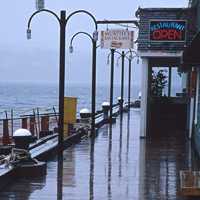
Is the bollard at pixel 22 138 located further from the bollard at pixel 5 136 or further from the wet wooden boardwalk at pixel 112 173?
the bollard at pixel 5 136

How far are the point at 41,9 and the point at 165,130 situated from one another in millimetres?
10908

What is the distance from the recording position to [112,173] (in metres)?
13.0

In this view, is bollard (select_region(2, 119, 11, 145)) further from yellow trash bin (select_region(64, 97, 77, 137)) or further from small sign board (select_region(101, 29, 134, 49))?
small sign board (select_region(101, 29, 134, 49))

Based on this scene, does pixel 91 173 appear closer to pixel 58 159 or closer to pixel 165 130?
pixel 58 159

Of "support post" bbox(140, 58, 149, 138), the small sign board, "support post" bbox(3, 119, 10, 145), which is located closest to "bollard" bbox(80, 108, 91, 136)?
"support post" bbox(140, 58, 149, 138)

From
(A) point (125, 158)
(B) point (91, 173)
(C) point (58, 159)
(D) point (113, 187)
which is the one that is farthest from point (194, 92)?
(D) point (113, 187)

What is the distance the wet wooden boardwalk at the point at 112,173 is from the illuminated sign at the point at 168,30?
3.27 m

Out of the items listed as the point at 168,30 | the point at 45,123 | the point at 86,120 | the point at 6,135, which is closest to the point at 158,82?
the point at 86,120

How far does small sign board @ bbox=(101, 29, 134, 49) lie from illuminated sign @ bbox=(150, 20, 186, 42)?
14.3 ft

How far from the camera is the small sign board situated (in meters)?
24.6

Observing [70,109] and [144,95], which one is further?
[144,95]

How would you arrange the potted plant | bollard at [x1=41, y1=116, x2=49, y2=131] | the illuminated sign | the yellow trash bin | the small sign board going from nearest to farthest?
the yellow trash bin, the illuminated sign, bollard at [x1=41, y1=116, x2=49, y2=131], the small sign board, the potted plant

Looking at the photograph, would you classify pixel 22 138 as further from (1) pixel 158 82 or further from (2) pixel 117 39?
(1) pixel 158 82

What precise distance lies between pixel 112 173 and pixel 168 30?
27.2 ft
